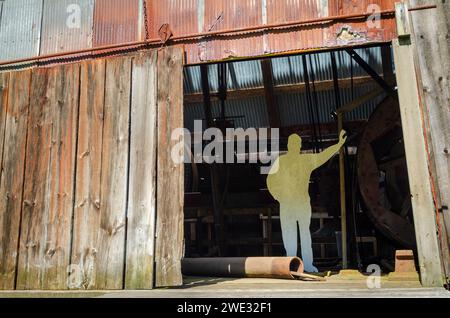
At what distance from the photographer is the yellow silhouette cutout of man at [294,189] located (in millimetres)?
7082

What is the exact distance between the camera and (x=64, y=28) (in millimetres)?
6922

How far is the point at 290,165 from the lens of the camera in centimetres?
731

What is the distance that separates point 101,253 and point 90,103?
161 cm

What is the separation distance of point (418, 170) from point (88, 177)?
3.35 metres

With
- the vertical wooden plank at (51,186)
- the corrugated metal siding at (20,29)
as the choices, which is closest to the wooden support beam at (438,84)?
the vertical wooden plank at (51,186)

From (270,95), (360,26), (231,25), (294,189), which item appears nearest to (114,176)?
(231,25)

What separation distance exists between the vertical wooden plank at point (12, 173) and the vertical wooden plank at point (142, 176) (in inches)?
51.8

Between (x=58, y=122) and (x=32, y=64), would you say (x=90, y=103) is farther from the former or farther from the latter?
(x=32, y=64)

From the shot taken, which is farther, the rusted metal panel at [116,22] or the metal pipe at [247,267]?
the rusted metal panel at [116,22]

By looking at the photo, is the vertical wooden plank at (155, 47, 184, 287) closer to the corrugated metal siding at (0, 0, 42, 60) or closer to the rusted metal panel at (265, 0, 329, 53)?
the rusted metal panel at (265, 0, 329, 53)

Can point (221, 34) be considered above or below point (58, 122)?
above

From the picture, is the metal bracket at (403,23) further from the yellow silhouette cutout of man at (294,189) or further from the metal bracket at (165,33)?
the metal bracket at (165,33)

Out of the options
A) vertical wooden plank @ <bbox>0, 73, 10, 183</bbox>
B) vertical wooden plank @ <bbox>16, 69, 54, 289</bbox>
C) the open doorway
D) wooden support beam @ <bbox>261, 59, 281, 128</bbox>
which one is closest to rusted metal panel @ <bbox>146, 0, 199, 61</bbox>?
vertical wooden plank @ <bbox>16, 69, 54, 289</bbox>
